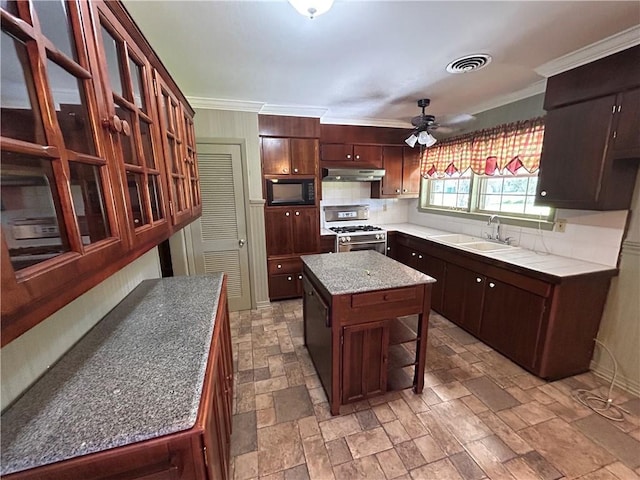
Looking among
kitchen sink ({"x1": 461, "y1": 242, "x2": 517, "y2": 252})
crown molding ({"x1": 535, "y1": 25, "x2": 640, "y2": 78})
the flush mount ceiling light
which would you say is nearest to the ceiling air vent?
crown molding ({"x1": 535, "y1": 25, "x2": 640, "y2": 78})

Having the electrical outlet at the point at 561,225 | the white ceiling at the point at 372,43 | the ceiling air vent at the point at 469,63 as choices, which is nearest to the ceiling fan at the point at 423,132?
the white ceiling at the point at 372,43

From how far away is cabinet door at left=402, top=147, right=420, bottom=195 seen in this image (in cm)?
407

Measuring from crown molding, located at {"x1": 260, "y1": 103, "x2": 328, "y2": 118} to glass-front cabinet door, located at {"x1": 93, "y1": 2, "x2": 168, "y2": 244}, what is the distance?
200cm

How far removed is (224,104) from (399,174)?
2615mm

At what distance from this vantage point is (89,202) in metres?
0.77

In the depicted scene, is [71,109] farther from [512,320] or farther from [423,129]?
[512,320]

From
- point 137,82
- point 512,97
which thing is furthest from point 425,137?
point 137,82

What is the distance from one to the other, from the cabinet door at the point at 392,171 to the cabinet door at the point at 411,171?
72 millimetres

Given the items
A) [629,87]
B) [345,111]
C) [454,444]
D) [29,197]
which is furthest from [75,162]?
[345,111]

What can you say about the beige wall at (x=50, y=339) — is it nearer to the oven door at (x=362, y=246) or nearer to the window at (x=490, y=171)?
the oven door at (x=362, y=246)

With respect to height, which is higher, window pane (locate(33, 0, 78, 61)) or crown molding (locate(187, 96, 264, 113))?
crown molding (locate(187, 96, 264, 113))

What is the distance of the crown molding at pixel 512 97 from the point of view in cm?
252

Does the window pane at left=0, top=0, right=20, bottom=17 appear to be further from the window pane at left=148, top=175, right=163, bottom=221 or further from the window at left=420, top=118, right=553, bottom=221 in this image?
the window at left=420, top=118, right=553, bottom=221

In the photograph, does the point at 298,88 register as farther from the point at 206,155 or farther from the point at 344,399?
the point at 344,399
